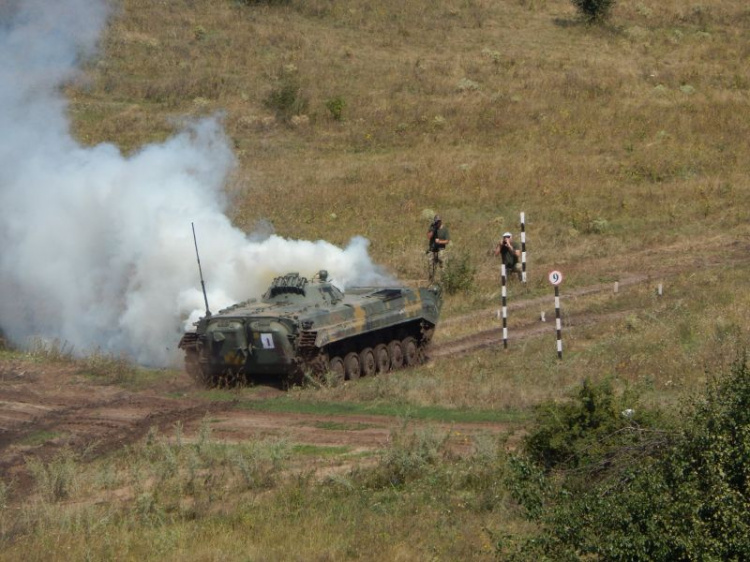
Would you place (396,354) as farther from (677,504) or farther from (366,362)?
(677,504)

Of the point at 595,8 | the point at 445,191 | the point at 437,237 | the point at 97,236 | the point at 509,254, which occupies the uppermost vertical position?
the point at 595,8

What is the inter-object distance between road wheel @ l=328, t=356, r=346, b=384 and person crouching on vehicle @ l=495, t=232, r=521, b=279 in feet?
25.8

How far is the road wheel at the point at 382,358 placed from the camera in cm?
2122

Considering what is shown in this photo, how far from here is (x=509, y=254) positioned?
2767 centimetres

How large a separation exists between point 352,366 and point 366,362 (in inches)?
16.2

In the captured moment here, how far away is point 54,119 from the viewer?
86.1ft

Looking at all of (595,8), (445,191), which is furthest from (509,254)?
(595,8)

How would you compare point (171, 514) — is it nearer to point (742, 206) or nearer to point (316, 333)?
point (316, 333)

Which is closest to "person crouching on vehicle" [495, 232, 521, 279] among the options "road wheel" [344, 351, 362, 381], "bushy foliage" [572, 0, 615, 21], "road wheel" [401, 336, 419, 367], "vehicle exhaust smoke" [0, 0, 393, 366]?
"vehicle exhaust smoke" [0, 0, 393, 366]

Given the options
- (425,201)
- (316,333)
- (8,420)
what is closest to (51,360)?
(8,420)

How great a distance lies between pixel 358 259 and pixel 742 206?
45.9ft

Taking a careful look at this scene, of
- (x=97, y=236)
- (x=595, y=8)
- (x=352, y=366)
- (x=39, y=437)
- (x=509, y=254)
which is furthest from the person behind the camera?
(x=595, y=8)

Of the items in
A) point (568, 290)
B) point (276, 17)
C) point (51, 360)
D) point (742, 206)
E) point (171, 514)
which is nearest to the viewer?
point (171, 514)

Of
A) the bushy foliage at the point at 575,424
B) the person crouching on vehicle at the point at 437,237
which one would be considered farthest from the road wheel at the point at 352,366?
the person crouching on vehicle at the point at 437,237
